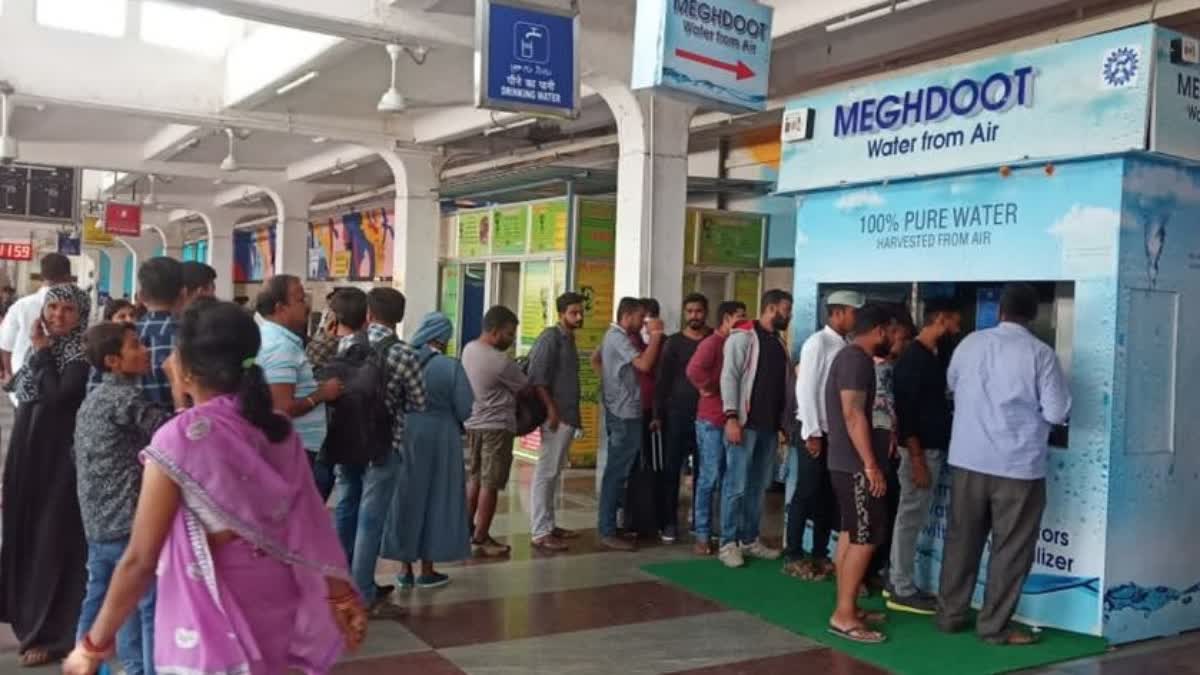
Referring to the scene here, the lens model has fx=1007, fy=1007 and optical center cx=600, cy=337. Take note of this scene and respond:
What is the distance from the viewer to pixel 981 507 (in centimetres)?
Result: 474

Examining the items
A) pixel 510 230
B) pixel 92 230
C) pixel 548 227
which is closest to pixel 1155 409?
pixel 548 227

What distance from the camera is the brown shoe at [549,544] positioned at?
245 inches

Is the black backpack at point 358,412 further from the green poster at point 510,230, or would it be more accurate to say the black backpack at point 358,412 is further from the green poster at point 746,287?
the green poster at point 746,287

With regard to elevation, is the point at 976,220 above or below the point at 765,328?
above

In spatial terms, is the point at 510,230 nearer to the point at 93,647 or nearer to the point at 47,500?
the point at 47,500

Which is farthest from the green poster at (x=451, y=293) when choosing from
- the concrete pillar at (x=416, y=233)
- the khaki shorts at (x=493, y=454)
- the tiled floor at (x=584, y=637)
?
the tiled floor at (x=584, y=637)

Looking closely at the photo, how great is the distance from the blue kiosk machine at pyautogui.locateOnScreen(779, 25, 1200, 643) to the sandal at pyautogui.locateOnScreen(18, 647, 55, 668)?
4.27 meters

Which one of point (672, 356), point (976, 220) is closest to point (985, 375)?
point (976, 220)

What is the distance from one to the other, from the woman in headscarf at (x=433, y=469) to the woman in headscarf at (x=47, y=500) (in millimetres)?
1457

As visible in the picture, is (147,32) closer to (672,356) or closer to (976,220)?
(672,356)

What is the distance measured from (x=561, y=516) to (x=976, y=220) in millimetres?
3589

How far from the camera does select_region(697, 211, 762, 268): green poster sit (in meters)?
9.59

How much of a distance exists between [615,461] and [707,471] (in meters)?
0.60

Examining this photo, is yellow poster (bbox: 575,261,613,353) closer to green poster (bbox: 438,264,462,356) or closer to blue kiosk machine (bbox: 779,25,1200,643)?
green poster (bbox: 438,264,462,356)
